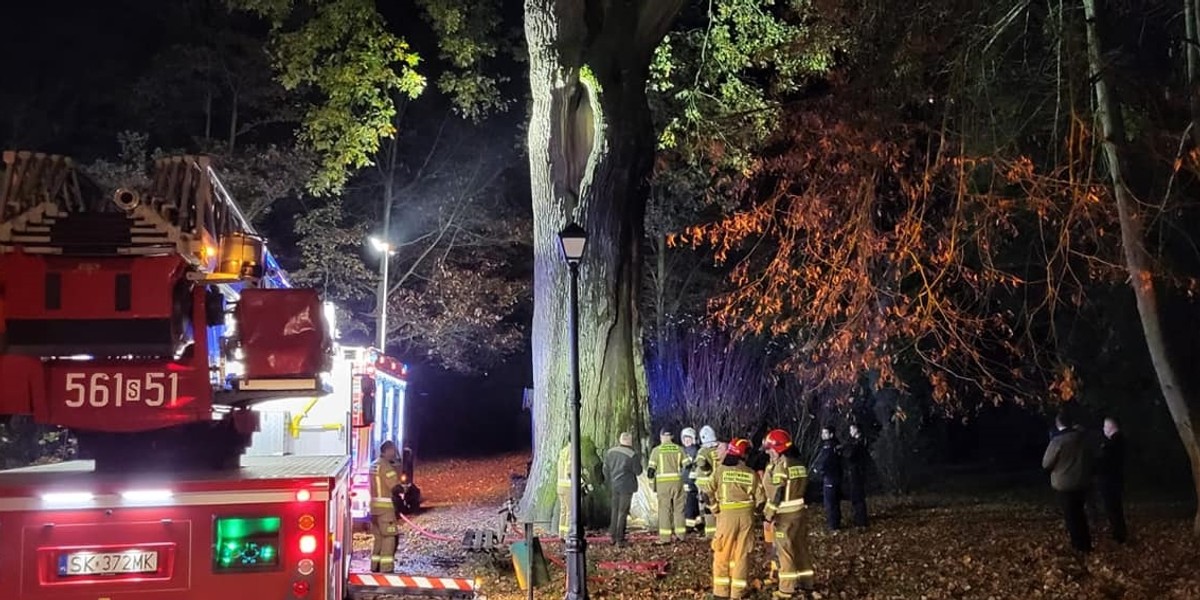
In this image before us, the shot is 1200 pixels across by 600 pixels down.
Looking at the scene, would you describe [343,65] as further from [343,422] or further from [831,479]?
[831,479]

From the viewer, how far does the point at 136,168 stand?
67.2 ft

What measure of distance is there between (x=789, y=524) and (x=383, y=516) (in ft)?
13.8

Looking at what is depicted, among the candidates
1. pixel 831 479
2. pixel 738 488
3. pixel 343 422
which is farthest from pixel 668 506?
pixel 343 422

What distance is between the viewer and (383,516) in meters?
10.9

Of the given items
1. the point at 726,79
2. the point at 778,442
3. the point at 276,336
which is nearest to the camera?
the point at 276,336

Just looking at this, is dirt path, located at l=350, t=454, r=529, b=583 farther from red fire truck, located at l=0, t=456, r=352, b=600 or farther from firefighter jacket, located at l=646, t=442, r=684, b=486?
red fire truck, located at l=0, t=456, r=352, b=600

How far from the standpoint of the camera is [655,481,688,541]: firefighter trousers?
43.0 ft

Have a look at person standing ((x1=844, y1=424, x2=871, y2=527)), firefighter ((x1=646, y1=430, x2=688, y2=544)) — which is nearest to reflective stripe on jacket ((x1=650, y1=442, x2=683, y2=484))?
firefighter ((x1=646, y1=430, x2=688, y2=544))

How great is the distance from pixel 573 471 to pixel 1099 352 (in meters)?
19.8

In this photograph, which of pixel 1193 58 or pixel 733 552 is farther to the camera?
pixel 1193 58

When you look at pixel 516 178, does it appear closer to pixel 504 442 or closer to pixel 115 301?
pixel 504 442

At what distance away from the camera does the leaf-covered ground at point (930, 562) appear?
32.4 feet

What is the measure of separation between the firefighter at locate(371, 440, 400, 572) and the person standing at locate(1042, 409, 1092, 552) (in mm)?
7266

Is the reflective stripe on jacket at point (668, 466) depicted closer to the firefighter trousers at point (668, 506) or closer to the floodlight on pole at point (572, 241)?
the firefighter trousers at point (668, 506)
